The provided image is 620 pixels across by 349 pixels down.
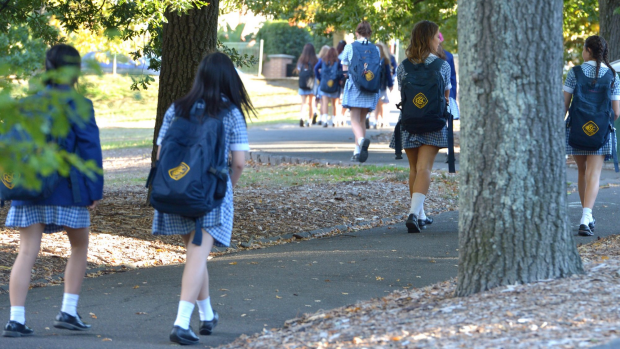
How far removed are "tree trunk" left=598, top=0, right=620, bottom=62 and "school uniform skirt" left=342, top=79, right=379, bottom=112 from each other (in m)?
4.10

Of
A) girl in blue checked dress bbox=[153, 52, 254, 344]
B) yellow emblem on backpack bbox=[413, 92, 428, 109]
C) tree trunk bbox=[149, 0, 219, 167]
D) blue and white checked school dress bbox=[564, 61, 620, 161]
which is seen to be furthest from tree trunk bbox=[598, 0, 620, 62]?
girl in blue checked dress bbox=[153, 52, 254, 344]

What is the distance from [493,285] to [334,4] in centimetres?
1280

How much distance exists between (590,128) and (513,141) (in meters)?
3.11

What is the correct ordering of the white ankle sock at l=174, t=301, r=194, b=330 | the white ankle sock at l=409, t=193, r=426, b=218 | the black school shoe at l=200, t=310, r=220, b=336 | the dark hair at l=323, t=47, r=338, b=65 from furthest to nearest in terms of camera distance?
1. the dark hair at l=323, t=47, r=338, b=65
2. the white ankle sock at l=409, t=193, r=426, b=218
3. the black school shoe at l=200, t=310, r=220, b=336
4. the white ankle sock at l=174, t=301, r=194, b=330

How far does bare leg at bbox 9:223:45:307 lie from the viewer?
4.44 meters

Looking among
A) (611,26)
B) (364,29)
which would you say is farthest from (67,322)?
(611,26)

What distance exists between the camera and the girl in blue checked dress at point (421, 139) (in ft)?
24.2

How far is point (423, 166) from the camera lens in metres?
7.60

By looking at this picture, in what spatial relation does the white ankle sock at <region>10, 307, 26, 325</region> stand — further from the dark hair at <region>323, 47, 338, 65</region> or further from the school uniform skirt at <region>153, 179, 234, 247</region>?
the dark hair at <region>323, 47, 338, 65</region>

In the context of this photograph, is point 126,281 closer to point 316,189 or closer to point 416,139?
point 416,139

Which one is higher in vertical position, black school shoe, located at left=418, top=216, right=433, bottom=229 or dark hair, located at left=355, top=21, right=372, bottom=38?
dark hair, located at left=355, top=21, right=372, bottom=38

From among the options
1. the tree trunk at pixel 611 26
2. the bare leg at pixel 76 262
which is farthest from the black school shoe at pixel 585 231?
the tree trunk at pixel 611 26

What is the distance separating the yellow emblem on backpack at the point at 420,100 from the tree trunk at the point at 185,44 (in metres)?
2.29

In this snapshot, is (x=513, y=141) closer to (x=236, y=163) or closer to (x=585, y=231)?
(x=236, y=163)
